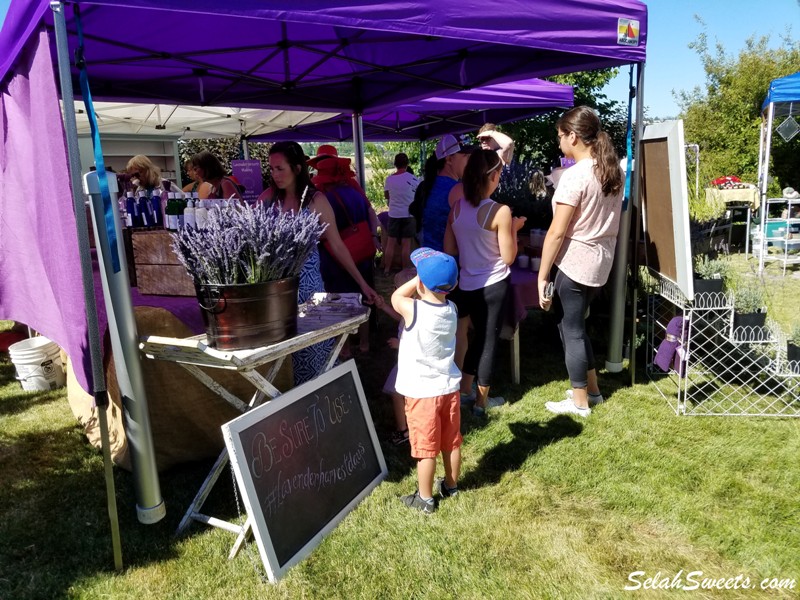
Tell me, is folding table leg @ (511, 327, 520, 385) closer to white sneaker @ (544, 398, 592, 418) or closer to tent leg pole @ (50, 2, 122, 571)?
white sneaker @ (544, 398, 592, 418)

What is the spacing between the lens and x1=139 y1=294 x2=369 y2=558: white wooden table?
2039mm

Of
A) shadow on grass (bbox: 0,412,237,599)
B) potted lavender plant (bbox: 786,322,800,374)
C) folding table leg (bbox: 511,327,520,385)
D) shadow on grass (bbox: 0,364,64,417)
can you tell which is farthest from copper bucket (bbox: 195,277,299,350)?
potted lavender plant (bbox: 786,322,800,374)

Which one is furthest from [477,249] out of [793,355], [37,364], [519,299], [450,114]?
[450,114]

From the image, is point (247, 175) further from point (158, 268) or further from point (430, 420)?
point (430, 420)

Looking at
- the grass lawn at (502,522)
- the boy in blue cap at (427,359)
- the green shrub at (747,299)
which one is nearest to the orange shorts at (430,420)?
the boy in blue cap at (427,359)

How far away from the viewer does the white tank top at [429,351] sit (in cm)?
239

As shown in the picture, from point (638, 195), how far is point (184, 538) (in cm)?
Result: 324

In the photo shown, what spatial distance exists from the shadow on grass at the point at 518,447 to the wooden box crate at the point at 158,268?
159 cm

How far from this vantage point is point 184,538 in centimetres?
243

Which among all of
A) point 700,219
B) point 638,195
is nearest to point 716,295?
point 638,195

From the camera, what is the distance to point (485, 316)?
11.1 feet

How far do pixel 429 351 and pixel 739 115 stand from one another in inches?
619

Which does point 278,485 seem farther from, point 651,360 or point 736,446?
point 651,360

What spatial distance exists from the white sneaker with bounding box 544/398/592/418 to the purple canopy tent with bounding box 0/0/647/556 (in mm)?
1076
